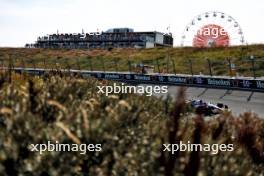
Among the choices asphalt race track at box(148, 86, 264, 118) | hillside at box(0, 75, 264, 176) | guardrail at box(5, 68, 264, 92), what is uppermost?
hillside at box(0, 75, 264, 176)

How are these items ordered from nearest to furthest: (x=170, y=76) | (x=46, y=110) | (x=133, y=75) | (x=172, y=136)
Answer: (x=172, y=136), (x=46, y=110), (x=170, y=76), (x=133, y=75)

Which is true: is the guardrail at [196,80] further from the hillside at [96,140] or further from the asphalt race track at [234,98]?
the hillside at [96,140]

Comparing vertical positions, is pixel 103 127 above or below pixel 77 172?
above

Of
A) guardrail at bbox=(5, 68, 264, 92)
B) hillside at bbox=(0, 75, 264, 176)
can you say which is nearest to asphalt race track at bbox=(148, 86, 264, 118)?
guardrail at bbox=(5, 68, 264, 92)

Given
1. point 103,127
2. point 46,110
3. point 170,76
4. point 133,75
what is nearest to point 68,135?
point 103,127

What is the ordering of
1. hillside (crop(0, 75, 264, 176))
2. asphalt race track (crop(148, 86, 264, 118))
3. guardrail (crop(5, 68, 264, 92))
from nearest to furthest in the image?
hillside (crop(0, 75, 264, 176)) → asphalt race track (crop(148, 86, 264, 118)) → guardrail (crop(5, 68, 264, 92))

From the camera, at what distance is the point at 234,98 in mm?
43469

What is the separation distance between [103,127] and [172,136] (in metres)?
1.11

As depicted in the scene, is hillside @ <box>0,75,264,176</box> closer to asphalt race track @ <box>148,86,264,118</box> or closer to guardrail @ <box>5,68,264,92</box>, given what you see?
asphalt race track @ <box>148,86,264,118</box>

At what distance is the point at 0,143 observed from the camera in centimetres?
527

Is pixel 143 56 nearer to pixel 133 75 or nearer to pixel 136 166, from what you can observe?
pixel 133 75

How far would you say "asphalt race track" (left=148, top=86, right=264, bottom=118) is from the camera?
1576 inches

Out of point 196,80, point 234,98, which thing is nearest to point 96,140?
point 234,98

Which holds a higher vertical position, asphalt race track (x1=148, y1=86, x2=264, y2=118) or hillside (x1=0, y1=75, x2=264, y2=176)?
hillside (x1=0, y1=75, x2=264, y2=176)
